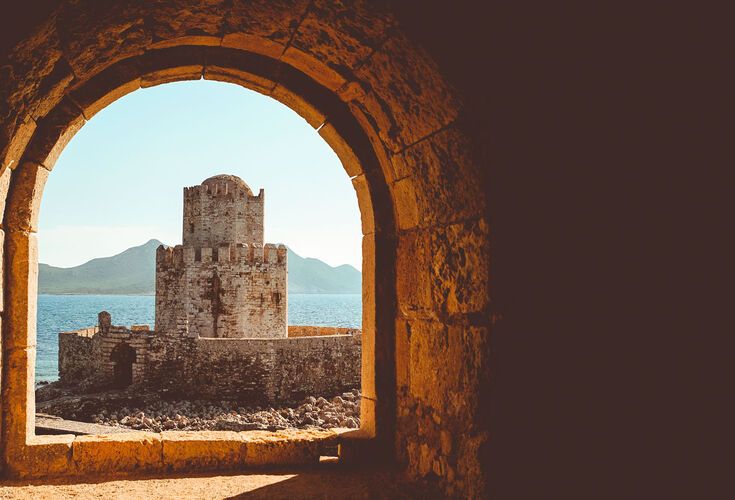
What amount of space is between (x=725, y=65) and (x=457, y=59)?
100cm

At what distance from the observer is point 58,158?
3863mm

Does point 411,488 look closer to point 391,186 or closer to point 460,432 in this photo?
point 460,432

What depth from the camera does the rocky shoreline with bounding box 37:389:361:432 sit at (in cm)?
1706

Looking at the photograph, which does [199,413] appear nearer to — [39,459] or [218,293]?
[218,293]

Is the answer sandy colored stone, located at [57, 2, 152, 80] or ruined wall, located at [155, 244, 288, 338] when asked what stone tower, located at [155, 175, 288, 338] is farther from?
sandy colored stone, located at [57, 2, 152, 80]

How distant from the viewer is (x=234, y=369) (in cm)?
2216

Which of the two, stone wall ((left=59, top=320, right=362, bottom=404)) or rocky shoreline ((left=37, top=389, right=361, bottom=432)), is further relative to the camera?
stone wall ((left=59, top=320, right=362, bottom=404))

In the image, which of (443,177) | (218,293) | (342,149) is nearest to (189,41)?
(342,149)

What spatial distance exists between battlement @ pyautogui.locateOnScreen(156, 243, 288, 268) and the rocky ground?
26.3ft

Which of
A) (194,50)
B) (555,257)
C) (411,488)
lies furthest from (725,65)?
(194,50)

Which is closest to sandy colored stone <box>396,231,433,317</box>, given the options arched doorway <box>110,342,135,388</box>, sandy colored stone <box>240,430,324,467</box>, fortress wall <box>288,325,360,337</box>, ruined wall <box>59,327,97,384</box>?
sandy colored stone <box>240,430,324,467</box>

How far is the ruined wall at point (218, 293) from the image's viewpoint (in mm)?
27078

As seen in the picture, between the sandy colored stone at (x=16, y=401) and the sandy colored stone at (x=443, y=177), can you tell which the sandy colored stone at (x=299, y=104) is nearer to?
the sandy colored stone at (x=443, y=177)

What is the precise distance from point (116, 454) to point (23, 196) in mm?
1856
